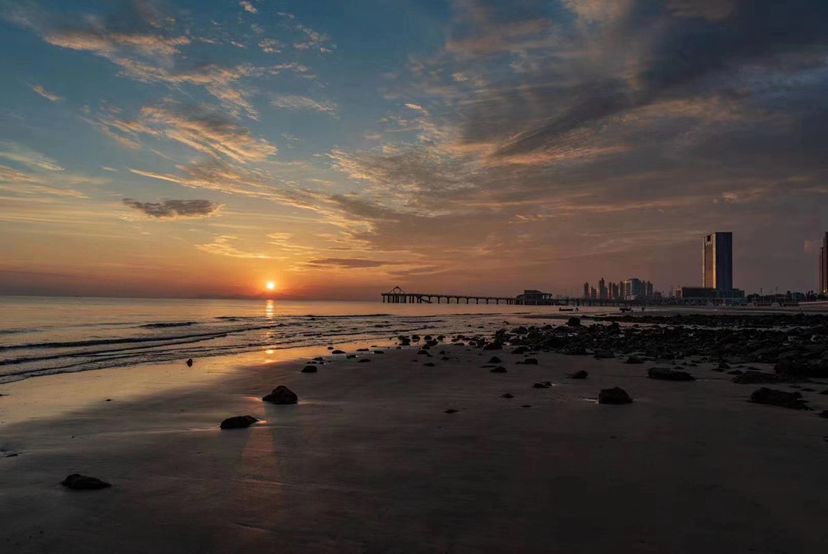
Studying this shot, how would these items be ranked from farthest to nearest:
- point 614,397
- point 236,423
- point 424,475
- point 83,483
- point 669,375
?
point 669,375 < point 614,397 < point 236,423 < point 424,475 < point 83,483

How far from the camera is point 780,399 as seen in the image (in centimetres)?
1182

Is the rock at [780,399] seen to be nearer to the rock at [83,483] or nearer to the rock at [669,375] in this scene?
the rock at [669,375]

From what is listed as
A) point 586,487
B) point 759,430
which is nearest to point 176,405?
point 586,487

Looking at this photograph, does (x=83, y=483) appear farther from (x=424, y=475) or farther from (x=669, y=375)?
(x=669, y=375)

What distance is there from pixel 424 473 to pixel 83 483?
4461 millimetres

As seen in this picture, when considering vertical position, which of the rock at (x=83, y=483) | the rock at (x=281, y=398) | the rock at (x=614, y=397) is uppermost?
the rock at (x=614, y=397)

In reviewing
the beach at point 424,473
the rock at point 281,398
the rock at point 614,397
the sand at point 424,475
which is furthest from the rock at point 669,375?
the rock at point 281,398

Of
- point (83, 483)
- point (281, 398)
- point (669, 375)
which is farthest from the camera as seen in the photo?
point (669, 375)

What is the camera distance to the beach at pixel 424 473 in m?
5.18

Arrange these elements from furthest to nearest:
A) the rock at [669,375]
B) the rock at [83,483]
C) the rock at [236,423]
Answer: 1. the rock at [669,375]
2. the rock at [236,423]
3. the rock at [83,483]

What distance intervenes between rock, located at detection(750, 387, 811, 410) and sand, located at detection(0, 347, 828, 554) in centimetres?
52

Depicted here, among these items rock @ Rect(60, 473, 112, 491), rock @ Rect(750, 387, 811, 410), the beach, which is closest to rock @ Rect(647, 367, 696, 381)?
the beach

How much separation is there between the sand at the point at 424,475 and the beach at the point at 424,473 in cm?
3

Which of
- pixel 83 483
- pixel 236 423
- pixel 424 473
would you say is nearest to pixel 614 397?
pixel 424 473
